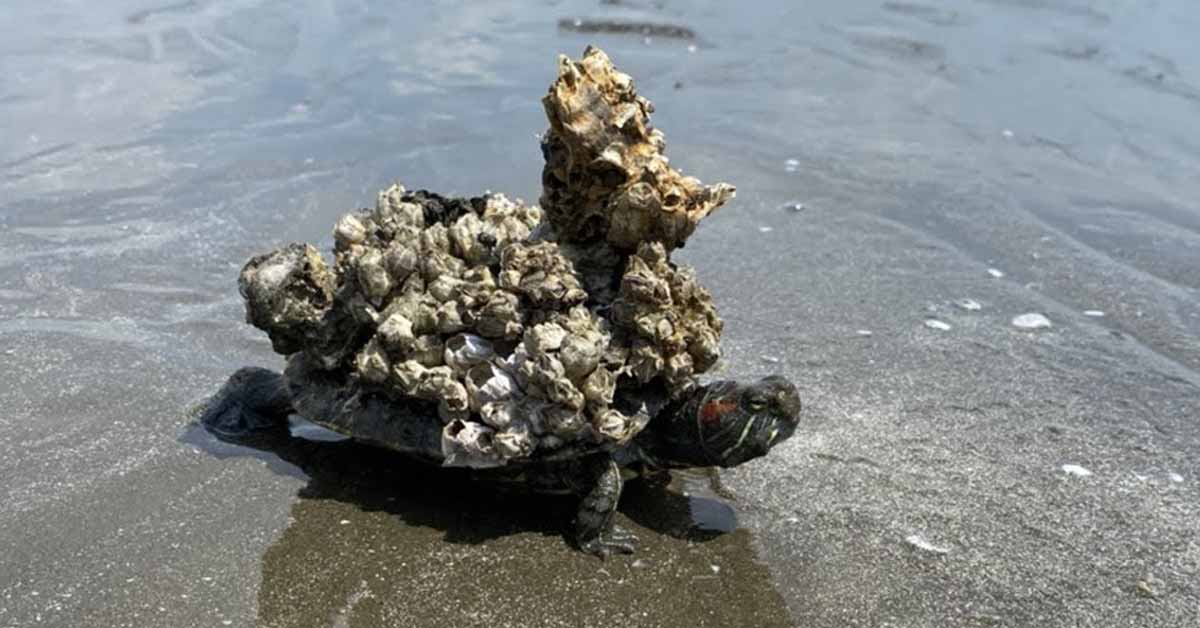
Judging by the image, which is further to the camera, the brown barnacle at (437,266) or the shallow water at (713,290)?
the brown barnacle at (437,266)

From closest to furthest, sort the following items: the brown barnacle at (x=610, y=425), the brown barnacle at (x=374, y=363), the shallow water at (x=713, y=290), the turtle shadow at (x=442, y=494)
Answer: the brown barnacle at (x=610, y=425) < the shallow water at (x=713, y=290) < the brown barnacle at (x=374, y=363) < the turtle shadow at (x=442, y=494)

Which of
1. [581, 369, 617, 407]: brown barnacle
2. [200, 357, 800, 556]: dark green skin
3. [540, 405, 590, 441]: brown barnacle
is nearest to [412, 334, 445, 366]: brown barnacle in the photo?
[200, 357, 800, 556]: dark green skin

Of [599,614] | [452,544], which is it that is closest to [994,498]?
[599,614]

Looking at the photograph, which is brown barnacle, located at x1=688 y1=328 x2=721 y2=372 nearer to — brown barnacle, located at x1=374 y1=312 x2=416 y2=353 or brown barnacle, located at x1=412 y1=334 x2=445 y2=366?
brown barnacle, located at x1=412 y1=334 x2=445 y2=366

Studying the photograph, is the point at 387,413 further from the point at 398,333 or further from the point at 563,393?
the point at 563,393

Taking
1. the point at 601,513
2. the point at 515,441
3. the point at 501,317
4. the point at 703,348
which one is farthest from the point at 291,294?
the point at 703,348

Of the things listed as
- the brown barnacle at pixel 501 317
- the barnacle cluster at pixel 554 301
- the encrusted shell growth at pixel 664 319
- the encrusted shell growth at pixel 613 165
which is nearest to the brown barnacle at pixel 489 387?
the barnacle cluster at pixel 554 301

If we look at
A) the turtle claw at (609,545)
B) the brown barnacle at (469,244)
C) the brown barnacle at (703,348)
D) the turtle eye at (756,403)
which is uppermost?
the brown barnacle at (469,244)

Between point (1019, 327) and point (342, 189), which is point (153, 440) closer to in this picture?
point (342, 189)

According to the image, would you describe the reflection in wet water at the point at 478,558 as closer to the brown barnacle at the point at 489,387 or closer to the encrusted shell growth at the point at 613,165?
the brown barnacle at the point at 489,387
